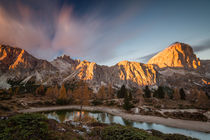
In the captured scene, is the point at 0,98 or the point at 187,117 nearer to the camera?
the point at 187,117

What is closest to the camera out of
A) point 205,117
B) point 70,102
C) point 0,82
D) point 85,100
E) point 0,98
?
point 205,117

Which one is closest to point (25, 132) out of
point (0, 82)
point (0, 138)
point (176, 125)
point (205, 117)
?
point (0, 138)

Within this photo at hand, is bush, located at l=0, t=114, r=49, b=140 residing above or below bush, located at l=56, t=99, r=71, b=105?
above

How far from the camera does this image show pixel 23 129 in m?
8.30

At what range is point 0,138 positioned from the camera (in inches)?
286

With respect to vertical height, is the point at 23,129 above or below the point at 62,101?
above

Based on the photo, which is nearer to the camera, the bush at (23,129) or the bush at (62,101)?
the bush at (23,129)

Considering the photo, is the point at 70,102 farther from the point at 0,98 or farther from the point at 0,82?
the point at 0,82

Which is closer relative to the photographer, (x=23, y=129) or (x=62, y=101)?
(x=23, y=129)

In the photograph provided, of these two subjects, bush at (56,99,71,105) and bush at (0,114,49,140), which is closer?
bush at (0,114,49,140)

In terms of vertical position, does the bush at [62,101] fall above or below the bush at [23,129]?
below

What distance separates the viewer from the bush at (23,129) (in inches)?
301

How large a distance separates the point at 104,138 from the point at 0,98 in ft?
264

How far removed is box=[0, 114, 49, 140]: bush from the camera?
25.0 feet
